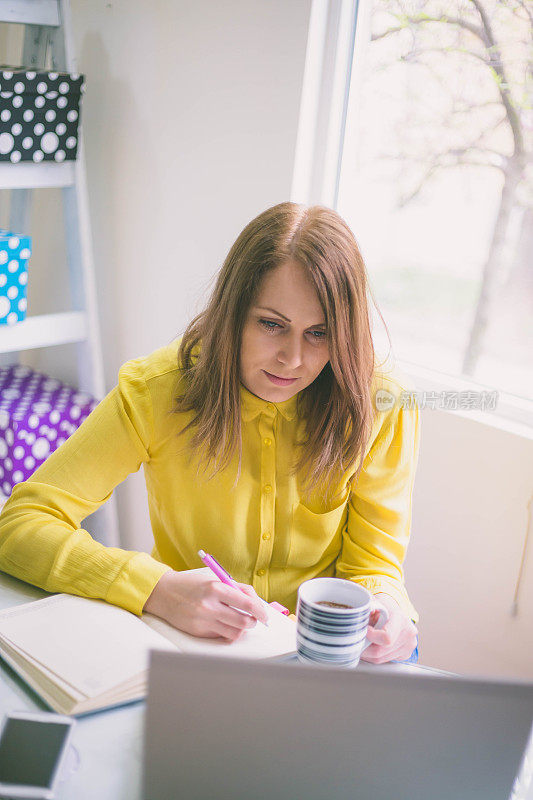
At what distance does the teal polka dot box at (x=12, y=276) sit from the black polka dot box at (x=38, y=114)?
0.19m

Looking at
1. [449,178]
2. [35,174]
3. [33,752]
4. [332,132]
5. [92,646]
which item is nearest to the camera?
[33,752]

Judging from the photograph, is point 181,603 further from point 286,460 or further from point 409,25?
point 409,25

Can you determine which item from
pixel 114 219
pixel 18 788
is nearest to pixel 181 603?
pixel 18 788

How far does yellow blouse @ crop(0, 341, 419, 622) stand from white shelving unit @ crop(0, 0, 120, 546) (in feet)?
2.83

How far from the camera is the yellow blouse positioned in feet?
3.85

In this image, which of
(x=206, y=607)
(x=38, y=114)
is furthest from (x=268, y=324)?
→ (x=38, y=114)

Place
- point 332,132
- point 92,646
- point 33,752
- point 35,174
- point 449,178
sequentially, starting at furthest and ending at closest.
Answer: point 35,174 → point 332,132 → point 449,178 → point 92,646 → point 33,752

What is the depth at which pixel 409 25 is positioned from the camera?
171cm

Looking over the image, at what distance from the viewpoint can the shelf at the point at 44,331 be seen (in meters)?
1.99

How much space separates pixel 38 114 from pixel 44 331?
530mm

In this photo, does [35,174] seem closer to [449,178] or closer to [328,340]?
[449,178]

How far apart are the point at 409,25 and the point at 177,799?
63.3 inches

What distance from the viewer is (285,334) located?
1.12 metres

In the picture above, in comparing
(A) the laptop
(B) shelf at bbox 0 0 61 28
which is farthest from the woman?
(B) shelf at bbox 0 0 61 28
